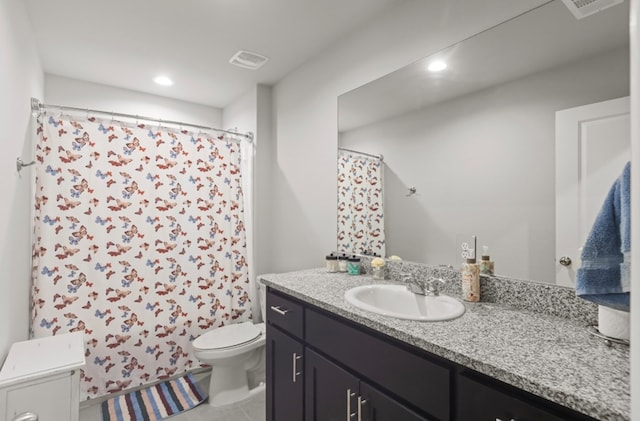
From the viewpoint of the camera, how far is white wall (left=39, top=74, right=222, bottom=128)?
266cm

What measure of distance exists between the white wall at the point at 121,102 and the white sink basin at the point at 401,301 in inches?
107

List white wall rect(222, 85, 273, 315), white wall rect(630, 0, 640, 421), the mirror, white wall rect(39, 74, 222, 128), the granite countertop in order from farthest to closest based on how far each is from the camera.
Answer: white wall rect(222, 85, 273, 315)
white wall rect(39, 74, 222, 128)
the mirror
the granite countertop
white wall rect(630, 0, 640, 421)

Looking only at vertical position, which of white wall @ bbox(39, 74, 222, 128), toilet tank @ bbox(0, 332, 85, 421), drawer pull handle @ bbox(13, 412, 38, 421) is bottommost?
drawer pull handle @ bbox(13, 412, 38, 421)

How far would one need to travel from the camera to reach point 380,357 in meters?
1.08

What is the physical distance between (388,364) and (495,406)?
0.34 metres

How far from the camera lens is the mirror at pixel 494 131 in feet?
3.78

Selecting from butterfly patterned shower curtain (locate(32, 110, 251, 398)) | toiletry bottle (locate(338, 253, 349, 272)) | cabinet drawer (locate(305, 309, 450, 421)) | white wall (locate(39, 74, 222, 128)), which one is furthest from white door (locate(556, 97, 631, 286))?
white wall (locate(39, 74, 222, 128))

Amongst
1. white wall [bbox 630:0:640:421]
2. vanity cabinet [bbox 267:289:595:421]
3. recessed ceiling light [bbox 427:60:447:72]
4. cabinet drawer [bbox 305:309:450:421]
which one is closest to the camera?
white wall [bbox 630:0:640:421]

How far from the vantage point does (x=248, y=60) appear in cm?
242

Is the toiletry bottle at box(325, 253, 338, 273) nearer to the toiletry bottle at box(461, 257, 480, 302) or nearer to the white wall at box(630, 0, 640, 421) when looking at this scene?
the toiletry bottle at box(461, 257, 480, 302)

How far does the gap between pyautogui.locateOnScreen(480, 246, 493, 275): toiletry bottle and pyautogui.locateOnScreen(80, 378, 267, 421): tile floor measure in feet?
5.61

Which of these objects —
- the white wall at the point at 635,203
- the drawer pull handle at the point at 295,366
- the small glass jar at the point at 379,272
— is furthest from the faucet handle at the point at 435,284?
the white wall at the point at 635,203

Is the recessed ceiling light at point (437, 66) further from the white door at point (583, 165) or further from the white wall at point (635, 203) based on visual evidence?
the white wall at point (635, 203)

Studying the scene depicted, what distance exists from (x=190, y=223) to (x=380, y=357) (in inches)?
79.1
